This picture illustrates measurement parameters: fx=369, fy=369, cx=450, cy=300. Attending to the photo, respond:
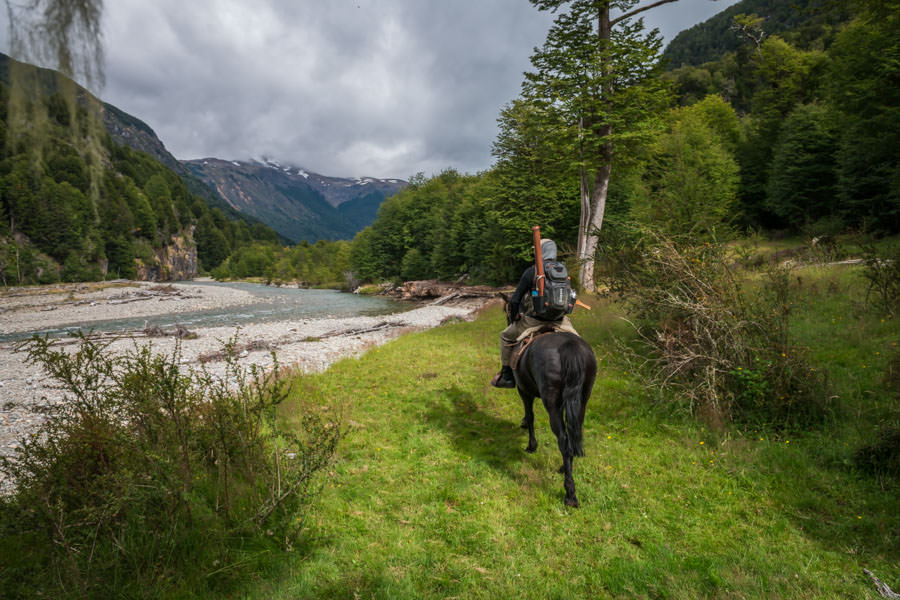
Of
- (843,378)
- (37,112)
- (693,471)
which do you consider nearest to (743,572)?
(693,471)

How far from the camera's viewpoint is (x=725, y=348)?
6.12m

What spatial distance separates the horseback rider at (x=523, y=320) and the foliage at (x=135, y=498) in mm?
3724

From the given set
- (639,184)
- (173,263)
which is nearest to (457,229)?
(639,184)

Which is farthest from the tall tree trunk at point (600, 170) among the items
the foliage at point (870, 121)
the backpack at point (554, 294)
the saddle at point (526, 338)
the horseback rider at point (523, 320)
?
the foliage at point (870, 121)

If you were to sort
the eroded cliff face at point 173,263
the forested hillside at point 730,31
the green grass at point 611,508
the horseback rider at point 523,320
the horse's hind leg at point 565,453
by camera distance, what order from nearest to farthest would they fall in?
the green grass at point 611,508 → the horse's hind leg at point 565,453 → the horseback rider at point 523,320 → the forested hillside at point 730,31 → the eroded cliff face at point 173,263

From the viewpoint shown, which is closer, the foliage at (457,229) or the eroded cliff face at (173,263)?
the foliage at (457,229)

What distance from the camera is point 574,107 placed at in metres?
16.1

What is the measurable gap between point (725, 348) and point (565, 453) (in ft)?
11.7

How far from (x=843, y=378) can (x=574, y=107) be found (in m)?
14.0

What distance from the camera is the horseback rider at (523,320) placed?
5.87 metres

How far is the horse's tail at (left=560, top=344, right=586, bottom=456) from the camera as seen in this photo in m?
4.80

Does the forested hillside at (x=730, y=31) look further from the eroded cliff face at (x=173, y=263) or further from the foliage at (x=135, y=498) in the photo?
the eroded cliff face at (x=173, y=263)

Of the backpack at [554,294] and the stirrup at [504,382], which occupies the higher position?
the backpack at [554,294]

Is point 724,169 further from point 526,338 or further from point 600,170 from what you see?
point 526,338
